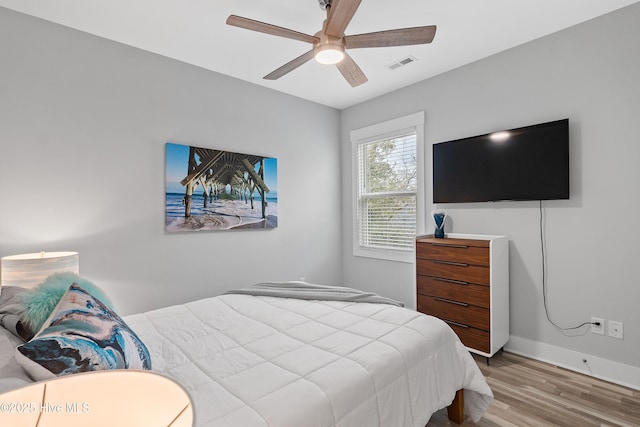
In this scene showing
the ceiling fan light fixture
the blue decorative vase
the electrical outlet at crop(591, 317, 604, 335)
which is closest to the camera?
the ceiling fan light fixture

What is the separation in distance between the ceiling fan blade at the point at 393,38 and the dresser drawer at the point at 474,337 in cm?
223

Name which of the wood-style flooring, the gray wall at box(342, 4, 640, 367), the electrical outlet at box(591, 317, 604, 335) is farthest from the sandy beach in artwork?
the electrical outlet at box(591, 317, 604, 335)

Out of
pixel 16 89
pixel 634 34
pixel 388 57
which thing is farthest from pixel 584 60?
pixel 16 89

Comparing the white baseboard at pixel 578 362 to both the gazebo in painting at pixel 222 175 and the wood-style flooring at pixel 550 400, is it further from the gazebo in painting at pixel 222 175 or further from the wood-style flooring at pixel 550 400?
the gazebo in painting at pixel 222 175

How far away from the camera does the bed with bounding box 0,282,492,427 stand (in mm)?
1099

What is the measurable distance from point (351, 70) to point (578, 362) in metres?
2.83

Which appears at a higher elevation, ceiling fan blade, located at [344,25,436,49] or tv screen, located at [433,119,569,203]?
ceiling fan blade, located at [344,25,436,49]

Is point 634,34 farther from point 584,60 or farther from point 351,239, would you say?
point 351,239

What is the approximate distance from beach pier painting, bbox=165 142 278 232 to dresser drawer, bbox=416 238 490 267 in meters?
1.69

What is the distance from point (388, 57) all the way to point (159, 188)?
A: 2.43 m

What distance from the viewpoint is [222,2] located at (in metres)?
2.18

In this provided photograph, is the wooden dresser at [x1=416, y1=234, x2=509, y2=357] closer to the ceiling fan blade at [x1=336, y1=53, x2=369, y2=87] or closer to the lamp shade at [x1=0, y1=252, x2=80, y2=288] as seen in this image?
the ceiling fan blade at [x1=336, y1=53, x2=369, y2=87]

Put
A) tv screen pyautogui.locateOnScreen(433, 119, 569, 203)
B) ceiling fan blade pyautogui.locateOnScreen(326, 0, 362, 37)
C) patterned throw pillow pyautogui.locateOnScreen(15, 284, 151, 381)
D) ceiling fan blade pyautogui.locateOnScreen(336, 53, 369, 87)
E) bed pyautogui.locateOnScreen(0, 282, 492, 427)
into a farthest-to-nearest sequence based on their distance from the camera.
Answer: tv screen pyautogui.locateOnScreen(433, 119, 569, 203) < ceiling fan blade pyautogui.locateOnScreen(336, 53, 369, 87) < ceiling fan blade pyautogui.locateOnScreen(326, 0, 362, 37) < bed pyautogui.locateOnScreen(0, 282, 492, 427) < patterned throw pillow pyautogui.locateOnScreen(15, 284, 151, 381)

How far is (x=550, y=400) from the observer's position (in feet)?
6.85
